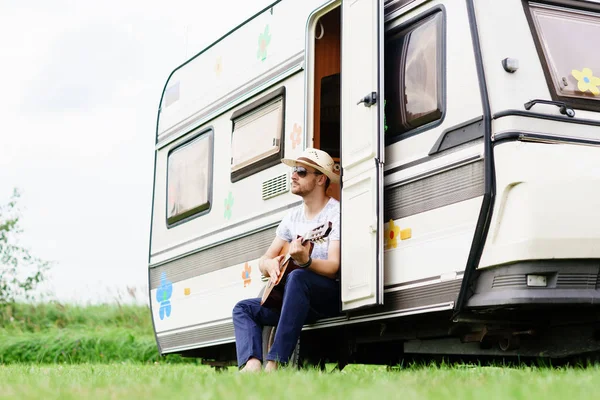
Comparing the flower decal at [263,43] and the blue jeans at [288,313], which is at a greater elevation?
the flower decal at [263,43]

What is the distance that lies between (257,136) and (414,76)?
2.00 m

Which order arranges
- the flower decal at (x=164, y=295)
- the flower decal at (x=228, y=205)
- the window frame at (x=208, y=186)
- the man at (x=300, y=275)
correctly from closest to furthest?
the man at (x=300, y=275) → the flower decal at (x=228, y=205) → the window frame at (x=208, y=186) → the flower decal at (x=164, y=295)

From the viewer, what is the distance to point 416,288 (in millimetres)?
5574

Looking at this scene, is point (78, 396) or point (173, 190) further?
point (173, 190)

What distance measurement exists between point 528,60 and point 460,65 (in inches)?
14.3

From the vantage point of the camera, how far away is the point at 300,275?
6133 millimetres

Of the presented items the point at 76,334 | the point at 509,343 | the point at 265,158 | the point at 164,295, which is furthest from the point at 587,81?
the point at 76,334

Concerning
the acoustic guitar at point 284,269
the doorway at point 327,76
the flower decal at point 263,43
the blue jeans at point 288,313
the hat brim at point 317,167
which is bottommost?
the blue jeans at point 288,313

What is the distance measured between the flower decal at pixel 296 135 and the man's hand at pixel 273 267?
2.86ft

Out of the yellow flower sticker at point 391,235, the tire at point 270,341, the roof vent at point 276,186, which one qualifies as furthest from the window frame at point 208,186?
the yellow flower sticker at point 391,235

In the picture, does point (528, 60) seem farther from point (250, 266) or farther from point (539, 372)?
point (250, 266)

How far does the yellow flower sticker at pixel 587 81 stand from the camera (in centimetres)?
532

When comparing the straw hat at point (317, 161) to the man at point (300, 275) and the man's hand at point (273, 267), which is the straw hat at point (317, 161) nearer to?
the man at point (300, 275)

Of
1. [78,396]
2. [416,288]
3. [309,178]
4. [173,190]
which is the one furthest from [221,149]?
[78,396]
